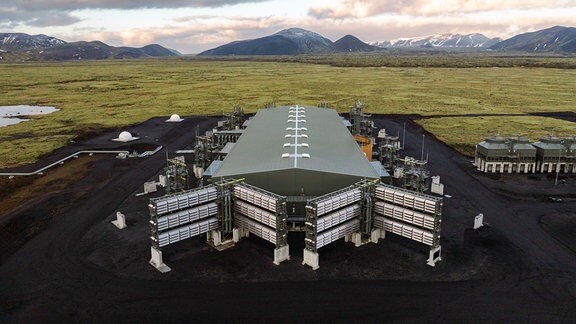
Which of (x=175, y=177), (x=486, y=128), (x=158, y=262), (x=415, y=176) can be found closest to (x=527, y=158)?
(x=415, y=176)

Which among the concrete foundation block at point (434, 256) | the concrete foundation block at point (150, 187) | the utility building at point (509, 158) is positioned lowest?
the concrete foundation block at point (434, 256)

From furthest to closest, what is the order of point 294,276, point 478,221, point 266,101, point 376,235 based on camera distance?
point 266,101 < point 478,221 < point 376,235 < point 294,276

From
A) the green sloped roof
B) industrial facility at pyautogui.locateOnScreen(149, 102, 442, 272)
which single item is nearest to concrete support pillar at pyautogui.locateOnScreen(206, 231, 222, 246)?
industrial facility at pyautogui.locateOnScreen(149, 102, 442, 272)

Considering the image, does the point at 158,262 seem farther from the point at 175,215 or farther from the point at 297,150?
the point at 297,150

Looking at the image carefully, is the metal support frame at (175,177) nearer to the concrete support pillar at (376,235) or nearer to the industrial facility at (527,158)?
the concrete support pillar at (376,235)

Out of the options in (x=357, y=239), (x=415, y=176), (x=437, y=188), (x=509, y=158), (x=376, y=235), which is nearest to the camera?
(x=357, y=239)

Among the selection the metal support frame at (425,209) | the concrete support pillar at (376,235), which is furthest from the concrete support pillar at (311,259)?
the metal support frame at (425,209)
